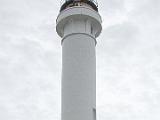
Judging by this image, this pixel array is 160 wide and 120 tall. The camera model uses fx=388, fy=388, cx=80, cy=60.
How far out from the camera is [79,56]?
27.9m

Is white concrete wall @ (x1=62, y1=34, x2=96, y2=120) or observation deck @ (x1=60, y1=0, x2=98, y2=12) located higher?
observation deck @ (x1=60, y1=0, x2=98, y2=12)

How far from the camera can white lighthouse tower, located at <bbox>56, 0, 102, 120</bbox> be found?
87.1 ft

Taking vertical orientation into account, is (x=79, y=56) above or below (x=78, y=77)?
above

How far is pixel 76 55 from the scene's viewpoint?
27922 millimetres

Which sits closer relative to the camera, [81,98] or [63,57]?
[81,98]

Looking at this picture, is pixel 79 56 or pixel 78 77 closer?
pixel 78 77

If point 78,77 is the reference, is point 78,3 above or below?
above

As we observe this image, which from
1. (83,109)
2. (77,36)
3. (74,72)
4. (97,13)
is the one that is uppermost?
(97,13)

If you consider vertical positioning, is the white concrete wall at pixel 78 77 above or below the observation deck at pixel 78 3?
below

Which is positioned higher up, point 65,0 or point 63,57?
point 65,0

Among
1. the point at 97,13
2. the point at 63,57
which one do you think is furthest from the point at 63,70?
the point at 97,13

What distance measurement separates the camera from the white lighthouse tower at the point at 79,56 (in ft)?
87.1

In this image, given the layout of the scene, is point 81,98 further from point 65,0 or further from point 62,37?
point 65,0

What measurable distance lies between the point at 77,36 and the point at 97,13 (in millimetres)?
2728
